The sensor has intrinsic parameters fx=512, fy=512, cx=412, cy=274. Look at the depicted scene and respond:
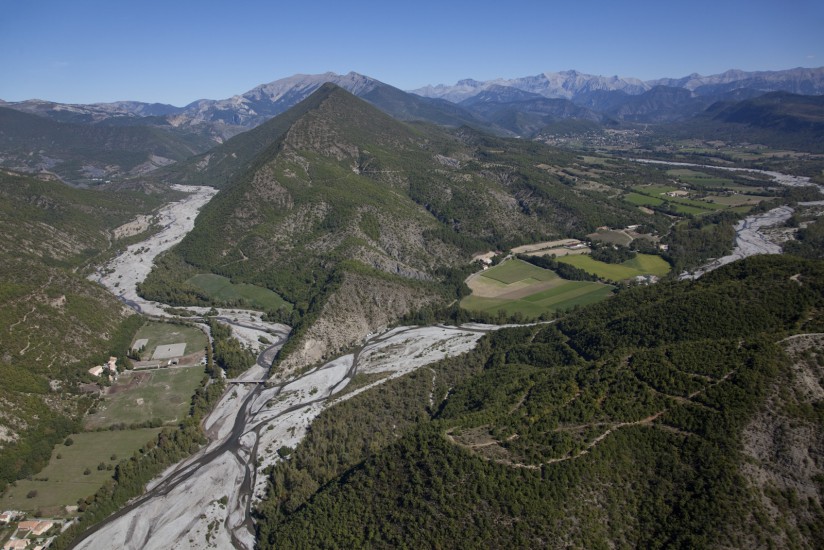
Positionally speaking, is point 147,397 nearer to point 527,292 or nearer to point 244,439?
point 244,439

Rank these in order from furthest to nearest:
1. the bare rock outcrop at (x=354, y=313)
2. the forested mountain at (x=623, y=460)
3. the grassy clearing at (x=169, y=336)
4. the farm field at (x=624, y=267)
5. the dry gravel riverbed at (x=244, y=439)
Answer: the farm field at (x=624, y=267) < the grassy clearing at (x=169, y=336) < the bare rock outcrop at (x=354, y=313) < the dry gravel riverbed at (x=244, y=439) < the forested mountain at (x=623, y=460)

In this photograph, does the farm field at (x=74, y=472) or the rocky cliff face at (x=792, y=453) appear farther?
the farm field at (x=74, y=472)

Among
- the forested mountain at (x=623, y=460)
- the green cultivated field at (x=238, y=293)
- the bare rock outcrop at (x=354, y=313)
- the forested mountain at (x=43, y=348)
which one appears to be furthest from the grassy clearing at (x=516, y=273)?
the forested mountain at (x=43, y=348)

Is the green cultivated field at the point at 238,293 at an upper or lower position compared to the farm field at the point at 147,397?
upper

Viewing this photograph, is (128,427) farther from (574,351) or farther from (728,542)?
(728,542)

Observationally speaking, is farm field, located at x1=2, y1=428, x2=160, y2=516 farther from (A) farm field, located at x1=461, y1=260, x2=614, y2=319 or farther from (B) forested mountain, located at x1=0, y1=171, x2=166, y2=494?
(A) farm field, located at x1=461, y1=260, x2=614, y2=319

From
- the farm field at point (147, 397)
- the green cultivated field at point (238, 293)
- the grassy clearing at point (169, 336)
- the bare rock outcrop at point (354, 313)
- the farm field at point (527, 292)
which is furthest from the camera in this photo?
the green cultivated field at point (238, 293)

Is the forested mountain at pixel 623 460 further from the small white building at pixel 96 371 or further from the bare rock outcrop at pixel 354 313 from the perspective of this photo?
the small white building at pixel 96 371
